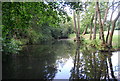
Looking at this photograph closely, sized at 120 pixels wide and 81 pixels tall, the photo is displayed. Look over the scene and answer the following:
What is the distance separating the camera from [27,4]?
3.23 m

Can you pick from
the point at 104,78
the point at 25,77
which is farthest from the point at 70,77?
the point at 25,77

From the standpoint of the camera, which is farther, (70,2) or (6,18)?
(6,18)

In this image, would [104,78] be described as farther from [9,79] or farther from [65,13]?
[9,79]

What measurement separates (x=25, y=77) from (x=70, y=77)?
170 cm

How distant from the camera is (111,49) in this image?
→ 9688 millimetres

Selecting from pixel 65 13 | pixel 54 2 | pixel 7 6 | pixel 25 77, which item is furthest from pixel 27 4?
pixel 25 77

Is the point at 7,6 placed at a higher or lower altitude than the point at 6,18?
higher

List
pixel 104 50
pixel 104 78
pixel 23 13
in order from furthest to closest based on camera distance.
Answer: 1. pixel 104 50
2. pixel 104 78
3. pixel 23 13

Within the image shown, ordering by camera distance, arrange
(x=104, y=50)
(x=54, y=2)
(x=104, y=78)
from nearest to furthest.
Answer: (x=54, y=2) → (x=104, y=78) → (x=104, y=50)

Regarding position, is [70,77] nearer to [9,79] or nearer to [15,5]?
[9,79]

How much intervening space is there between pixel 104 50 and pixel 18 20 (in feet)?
26.0

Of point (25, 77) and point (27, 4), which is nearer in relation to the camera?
point (27, 4)

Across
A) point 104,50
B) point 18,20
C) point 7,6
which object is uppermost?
point 7,6

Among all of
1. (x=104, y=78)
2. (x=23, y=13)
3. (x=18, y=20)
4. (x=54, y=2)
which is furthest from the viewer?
(x=104, y=78)
